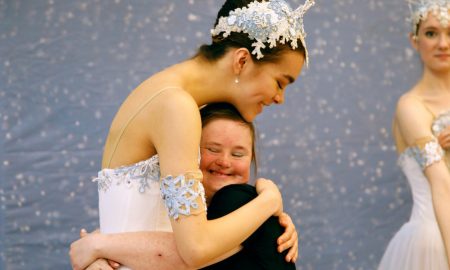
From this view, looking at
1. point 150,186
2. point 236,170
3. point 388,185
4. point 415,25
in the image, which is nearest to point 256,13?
point 236,170

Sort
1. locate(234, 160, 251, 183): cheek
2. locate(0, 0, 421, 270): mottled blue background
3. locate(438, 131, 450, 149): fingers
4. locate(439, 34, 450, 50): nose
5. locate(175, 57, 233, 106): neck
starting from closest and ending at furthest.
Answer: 1. locate(175, 57, 233, 106): neck
2. locate(234, 160, 251, 183): cheek
3. locate(438, 131, 450, 149): fingers
4. locate(439, 34, 450, 50): nose
5. locate(0, 0, 421, 270): mottled blue background

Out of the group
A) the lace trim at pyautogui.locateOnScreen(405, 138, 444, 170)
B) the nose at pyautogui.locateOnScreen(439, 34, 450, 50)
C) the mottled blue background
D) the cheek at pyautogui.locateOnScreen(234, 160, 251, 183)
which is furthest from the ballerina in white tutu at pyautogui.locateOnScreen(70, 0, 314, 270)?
the mottled blue background

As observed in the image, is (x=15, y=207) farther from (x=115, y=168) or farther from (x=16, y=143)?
(x=115, y=168)

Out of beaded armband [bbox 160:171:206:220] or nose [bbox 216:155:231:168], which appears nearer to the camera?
beaded armband [bbox 160:171:206:220]

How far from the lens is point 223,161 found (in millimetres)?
2002

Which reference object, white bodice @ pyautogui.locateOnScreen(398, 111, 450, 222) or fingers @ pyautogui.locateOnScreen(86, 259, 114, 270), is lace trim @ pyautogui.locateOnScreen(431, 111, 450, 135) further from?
fingers @ pyautogui.locateOnScreen(86, 259, 114, 270)

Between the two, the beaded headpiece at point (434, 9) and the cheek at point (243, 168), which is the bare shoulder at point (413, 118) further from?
the cheek at point (243, 168)

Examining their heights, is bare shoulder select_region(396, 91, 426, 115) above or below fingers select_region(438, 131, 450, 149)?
above

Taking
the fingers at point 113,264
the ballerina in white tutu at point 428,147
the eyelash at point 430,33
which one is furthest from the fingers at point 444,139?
the fingers at point 113,264

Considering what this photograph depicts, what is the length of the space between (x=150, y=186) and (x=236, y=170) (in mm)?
271

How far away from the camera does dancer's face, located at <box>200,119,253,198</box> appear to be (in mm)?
2008

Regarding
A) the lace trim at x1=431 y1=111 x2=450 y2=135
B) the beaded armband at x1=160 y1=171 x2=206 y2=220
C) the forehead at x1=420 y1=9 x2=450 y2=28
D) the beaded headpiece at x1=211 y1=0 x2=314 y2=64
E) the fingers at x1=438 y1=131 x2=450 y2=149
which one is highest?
the forehead at x1=420 y1=9 x2=450 y2=28

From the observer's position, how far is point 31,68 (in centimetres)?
332

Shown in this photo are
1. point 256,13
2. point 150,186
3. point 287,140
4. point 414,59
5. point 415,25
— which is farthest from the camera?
point 414,59
